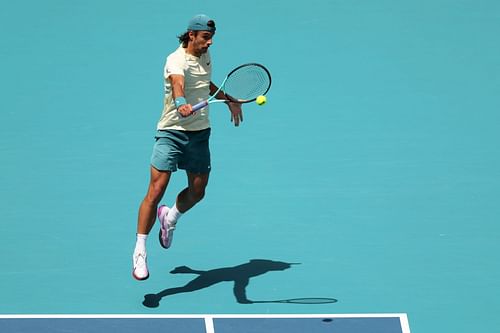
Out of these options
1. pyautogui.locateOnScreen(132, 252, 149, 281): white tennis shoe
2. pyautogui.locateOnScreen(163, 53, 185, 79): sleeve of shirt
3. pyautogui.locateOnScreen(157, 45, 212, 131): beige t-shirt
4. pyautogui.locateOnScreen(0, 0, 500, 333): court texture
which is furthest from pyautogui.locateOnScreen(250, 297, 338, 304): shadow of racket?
pyautogui.locateOnScreen(163, 53, 185, 79): sleeve of shirt

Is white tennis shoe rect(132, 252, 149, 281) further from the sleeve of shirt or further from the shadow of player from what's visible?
the sleeve of shirt

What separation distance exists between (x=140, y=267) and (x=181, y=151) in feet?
2.97

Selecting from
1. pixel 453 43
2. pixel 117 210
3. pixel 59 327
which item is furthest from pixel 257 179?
pixel 453 43

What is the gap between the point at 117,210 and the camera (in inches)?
414

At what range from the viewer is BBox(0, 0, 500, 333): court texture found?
8891 millimetres

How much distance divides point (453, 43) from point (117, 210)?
18.5ft

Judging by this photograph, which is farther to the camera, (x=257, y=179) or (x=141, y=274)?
(x=257, y=179)

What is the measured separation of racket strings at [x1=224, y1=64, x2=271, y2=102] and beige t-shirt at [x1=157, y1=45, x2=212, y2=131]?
207 mm

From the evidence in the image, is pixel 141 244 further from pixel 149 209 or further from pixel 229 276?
pixel 229 276

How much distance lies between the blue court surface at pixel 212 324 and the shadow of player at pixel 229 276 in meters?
0.33

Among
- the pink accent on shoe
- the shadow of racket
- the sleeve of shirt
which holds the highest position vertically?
the sleeve of shirt

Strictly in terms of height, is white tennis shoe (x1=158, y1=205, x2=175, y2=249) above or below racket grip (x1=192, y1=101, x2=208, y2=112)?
below

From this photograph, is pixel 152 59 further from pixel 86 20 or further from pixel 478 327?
pixel 478 327

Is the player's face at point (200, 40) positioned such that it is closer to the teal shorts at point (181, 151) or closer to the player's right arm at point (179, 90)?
the player's right arm at point (179, 90)
